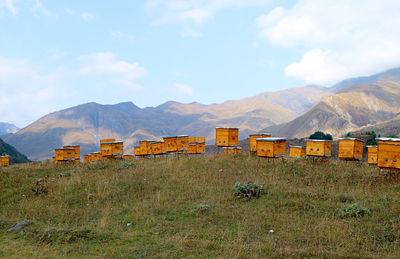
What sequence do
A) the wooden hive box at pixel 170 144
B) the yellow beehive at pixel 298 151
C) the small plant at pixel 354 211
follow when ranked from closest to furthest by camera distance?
the small plant at pixel 354 211 < the wooden hive box at pixel 170 144 < the yellow beehive at pixel 298 151

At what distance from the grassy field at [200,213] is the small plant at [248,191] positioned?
12.4 inches

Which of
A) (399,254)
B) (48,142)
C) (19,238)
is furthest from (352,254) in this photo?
(48,142)

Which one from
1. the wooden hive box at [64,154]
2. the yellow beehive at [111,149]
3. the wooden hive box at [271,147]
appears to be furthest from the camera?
the wooden hive box at [64,154]

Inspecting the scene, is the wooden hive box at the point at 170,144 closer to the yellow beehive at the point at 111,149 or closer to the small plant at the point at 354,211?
the yellow beehive at the point at 111,149

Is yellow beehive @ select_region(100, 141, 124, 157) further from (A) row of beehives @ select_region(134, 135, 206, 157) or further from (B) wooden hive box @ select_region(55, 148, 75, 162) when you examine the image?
(B) wooden hive box @ select_region(55, 148, 75, 162)

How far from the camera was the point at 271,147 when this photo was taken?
16391 mm

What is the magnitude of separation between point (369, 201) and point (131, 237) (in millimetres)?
8732

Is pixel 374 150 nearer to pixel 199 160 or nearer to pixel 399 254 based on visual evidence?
pixel 199 160

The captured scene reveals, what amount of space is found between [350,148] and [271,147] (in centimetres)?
479

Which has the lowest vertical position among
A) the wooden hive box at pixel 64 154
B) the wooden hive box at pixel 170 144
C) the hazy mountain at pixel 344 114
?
the wooden hive box at pixel 64 154

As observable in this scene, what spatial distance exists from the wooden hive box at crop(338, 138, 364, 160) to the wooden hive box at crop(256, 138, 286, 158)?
11.4ft

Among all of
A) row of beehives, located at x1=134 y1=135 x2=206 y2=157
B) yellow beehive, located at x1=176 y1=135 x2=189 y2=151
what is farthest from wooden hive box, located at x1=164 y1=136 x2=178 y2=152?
yellow beehive, located at x1=176 y1=135 x2=189 y2=151

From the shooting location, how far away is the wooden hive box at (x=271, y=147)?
1627cm

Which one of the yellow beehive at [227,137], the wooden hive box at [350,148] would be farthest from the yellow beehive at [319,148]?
the yellow beehive at [227,137]
